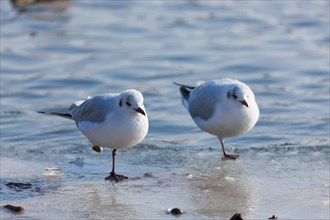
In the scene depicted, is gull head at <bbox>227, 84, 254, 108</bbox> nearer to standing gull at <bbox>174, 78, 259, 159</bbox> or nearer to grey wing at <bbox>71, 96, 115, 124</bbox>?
standing gull at <bbox>174, 78, 259, 159</bbox>

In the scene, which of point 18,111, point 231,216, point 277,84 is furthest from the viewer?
point 277,84

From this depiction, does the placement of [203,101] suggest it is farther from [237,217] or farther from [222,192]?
[237,217]

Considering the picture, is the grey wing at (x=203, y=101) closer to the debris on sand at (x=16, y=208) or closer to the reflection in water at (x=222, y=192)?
the reflection in water at (x=222, y=192)

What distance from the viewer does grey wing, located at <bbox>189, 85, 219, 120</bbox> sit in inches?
312

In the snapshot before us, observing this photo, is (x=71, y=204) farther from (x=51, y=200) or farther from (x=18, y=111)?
(x=18, y=111)

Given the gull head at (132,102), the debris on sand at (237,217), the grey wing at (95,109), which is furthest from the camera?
the grey wing at (95,109)

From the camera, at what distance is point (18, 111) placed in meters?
9.72

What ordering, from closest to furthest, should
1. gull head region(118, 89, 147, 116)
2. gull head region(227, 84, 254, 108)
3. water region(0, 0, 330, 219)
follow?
water region(0, 0, 330, 219) → gull head region(118, 89, 147, 116) → gull head region(227, 84, 254, 108)

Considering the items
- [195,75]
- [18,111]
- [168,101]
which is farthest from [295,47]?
[18,111]

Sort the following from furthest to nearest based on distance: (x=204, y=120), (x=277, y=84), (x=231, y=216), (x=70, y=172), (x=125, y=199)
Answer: (x=277, y=84), (x=204, y=120), (x=70, y=172), (x=125, y=199), (x=231, y=216)

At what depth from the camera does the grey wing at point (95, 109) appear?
288 inches

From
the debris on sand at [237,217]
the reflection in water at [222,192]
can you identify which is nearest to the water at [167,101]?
the reflection in water at [222,192]

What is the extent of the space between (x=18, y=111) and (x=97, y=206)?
3430 mm

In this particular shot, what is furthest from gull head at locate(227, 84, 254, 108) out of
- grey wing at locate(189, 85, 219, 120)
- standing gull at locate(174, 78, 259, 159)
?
grey wing at locate(189, 85, 219, 120)
